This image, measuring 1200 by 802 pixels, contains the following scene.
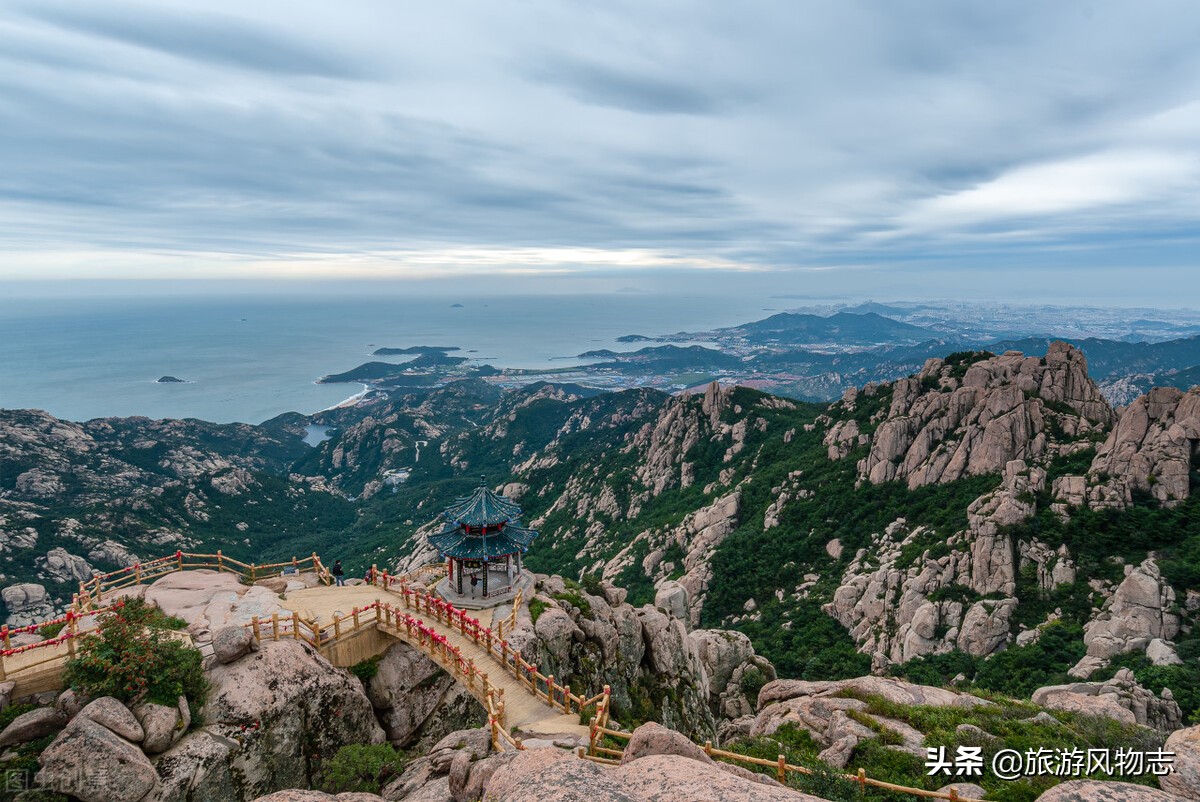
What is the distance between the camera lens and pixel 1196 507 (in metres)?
36.1

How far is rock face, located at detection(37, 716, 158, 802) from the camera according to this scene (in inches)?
546

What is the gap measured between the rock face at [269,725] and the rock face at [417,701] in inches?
47.8

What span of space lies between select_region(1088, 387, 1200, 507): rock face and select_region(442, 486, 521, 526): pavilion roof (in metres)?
40.1

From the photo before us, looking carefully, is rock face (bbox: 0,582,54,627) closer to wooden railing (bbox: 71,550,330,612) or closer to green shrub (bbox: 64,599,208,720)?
wooden railing (bbox: 71,550,330,612)

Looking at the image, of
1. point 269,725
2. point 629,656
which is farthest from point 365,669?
point 629,656

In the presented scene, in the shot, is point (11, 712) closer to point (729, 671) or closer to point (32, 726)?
point (32, 726)

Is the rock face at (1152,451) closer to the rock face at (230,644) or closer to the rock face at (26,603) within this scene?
the rock face at (230,644)

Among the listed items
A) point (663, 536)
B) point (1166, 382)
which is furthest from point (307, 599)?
point (1166, 382)

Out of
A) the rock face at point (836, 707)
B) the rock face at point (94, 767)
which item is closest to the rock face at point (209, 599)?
the rock face at point (94, 767)

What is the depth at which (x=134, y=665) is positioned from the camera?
16281 mm

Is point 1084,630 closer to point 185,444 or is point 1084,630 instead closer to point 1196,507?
point 1196,507

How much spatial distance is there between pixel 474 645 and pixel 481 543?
224 inches

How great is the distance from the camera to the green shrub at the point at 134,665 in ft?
52.5

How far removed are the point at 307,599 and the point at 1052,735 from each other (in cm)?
2888
